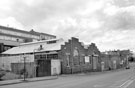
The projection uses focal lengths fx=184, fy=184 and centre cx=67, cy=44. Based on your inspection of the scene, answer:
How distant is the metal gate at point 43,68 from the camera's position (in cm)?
3377

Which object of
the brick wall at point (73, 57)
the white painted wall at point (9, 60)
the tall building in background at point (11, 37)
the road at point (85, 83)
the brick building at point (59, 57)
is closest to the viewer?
the road at point (85, 83)

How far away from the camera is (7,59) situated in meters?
42.1

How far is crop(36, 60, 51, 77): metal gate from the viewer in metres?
33.8

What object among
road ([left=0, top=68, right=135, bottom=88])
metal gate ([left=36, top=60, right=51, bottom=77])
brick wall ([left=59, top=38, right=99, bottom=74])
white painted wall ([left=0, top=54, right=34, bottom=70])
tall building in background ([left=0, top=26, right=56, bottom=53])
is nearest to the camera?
road ([left=0, top=68, right=135, bottom=88])

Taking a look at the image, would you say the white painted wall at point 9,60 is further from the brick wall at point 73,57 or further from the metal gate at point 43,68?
the brick wall at point 73,57

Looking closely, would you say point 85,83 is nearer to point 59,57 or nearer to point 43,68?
point 43,68

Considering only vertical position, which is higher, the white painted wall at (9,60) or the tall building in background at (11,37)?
the tall building in background at (11,37)

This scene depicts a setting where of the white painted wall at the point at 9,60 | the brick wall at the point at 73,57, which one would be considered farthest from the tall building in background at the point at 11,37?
the brick wall at the point at 73,57

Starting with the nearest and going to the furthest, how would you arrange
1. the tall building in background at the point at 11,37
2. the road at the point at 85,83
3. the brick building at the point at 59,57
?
the road at the point at 85,83 → the brick building at the point at 59,57 → the tall building in background at the point at 11,37

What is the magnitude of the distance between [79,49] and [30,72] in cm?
1755

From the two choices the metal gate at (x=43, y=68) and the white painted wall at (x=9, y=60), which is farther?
the white painted wall at (x=9, y=60)

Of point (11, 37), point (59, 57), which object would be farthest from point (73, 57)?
point (11, 37)

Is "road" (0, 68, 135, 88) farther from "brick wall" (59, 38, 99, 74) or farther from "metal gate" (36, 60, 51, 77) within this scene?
"brick wall" (59, 38, 99, 74)

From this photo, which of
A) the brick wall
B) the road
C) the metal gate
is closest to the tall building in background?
the brick wall
